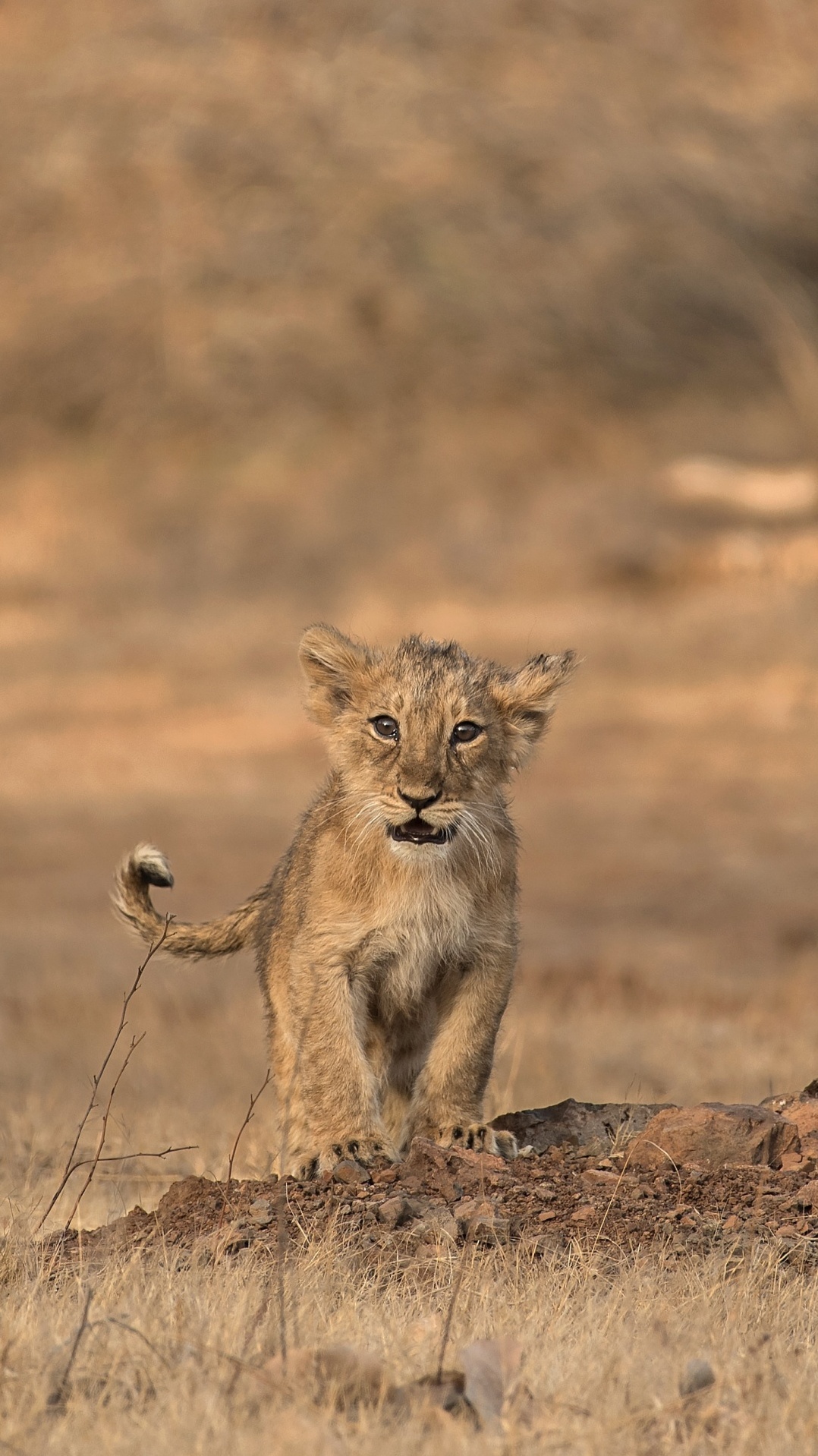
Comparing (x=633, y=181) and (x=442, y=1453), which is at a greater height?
(x=633, y=181)

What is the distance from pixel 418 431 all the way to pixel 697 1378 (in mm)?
30832

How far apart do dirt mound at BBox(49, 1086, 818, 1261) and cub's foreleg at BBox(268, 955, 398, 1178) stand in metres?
0.16

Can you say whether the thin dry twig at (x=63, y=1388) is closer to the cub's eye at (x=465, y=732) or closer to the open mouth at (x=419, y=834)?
the open mouth at (x=419, y=834)

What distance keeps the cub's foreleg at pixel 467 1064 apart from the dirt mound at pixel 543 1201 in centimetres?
19

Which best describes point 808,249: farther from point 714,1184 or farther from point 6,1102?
point 714,1184

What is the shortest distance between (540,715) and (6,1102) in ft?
13.0

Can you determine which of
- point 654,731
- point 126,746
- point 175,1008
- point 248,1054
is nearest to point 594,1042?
point 248,1054

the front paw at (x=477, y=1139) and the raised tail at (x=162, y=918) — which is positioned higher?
the raised tail at (x=162, y=918)

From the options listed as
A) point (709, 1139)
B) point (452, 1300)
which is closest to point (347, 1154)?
point (709, 1139)

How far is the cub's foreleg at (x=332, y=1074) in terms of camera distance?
19.0 feet

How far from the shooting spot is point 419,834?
230 inches

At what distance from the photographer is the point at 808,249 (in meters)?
28.6

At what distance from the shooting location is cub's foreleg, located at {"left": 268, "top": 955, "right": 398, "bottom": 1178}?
5777 mm

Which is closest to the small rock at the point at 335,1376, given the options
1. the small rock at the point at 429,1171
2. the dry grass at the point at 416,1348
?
the dry grass at the point at 416,1348
